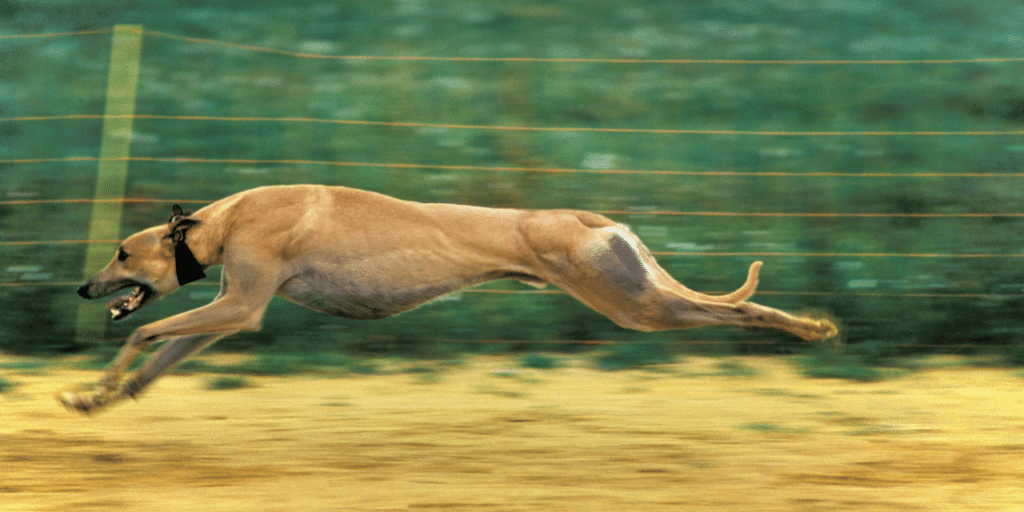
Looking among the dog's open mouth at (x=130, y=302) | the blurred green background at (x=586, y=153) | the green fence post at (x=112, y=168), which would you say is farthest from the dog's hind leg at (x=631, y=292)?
the green fence post at (x=112, y=168)

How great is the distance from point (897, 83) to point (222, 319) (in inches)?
255

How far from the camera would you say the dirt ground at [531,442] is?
13.0 ft

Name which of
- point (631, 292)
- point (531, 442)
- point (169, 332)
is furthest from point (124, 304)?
point (631, 292)

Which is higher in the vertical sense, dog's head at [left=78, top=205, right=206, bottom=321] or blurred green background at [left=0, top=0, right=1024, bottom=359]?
blurred green background at [left=0, top=0, right=1024, bottom=359]

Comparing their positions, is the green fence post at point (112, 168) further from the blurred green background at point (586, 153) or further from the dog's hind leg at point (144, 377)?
the dog's hind leg at point (144, 377)

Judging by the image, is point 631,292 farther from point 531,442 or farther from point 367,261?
point 367,261

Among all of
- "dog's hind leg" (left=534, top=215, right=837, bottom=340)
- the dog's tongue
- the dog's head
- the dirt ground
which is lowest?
the dirt ground

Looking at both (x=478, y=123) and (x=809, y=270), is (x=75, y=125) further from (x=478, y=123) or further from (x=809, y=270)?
(x=809, y=270)

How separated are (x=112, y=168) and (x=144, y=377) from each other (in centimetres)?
273

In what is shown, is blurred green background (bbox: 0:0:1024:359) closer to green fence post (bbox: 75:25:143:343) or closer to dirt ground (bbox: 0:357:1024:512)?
green fence post (bbox: 75:25:143:343)

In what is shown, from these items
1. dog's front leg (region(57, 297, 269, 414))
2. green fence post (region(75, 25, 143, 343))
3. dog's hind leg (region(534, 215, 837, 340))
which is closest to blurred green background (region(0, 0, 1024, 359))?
green fence post (region(75, 25, 143, 343))

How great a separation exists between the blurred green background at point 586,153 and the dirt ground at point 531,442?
24.8 inches

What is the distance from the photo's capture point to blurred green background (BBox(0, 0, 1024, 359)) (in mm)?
6938

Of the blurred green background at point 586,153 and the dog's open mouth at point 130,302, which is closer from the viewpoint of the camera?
the dog's open mouth at point 130,302
